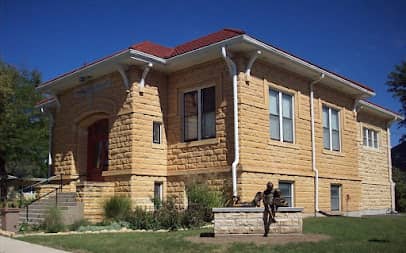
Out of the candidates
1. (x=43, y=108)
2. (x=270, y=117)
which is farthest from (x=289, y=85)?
(x=43, y=108)

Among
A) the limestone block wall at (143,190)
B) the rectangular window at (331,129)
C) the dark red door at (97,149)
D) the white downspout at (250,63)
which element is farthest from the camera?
the rectangular window at (331,129)

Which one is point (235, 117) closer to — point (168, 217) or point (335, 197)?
point (168, 217)

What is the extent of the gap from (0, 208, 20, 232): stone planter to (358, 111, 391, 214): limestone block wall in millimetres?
15507

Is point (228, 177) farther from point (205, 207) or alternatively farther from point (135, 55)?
point (135, 55)

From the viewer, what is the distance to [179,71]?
18.0 m

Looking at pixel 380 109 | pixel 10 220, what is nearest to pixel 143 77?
pixel 10 220

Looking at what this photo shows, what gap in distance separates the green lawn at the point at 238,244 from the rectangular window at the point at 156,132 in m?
5.68

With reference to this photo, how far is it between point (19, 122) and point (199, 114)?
55.3 ft

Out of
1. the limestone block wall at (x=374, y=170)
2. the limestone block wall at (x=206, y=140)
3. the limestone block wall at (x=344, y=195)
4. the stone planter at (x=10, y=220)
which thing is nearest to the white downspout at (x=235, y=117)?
the limestone block wall at (x=206, y=140)

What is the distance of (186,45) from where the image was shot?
1812 centimetres

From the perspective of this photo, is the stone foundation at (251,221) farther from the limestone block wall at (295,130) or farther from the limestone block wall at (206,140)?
the limestone block wall at (206,140)

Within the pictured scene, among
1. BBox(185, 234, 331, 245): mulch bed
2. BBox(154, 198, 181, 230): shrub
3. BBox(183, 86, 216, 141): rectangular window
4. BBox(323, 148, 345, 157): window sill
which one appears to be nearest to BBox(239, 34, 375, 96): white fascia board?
BBox(183, 86, 216, 141): rectangular window

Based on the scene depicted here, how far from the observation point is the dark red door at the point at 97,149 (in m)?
19.9

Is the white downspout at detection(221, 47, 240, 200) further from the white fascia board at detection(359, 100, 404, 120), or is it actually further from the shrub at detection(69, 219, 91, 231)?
the white fascia board at detection(359, 100, 404, 120)
